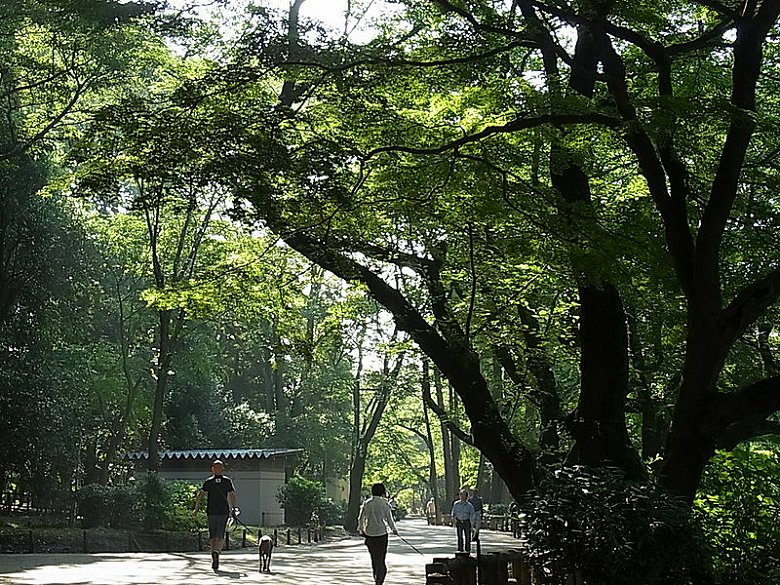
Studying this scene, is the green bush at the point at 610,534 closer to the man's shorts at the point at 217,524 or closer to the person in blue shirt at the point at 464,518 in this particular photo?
the man's shorts at the point at 217,524

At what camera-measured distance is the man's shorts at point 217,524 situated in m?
15.6

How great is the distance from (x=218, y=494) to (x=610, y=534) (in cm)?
867

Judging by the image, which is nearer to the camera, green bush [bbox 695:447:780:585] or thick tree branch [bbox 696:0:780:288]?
green bush [bbox 695:447:780:585]

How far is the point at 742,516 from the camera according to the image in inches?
→ 421

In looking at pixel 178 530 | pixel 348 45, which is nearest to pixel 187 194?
pixel 348 45

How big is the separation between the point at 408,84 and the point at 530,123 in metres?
1.70

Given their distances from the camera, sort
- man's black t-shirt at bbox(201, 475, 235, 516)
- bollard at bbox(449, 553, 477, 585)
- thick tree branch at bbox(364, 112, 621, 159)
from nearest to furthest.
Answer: bollard at bbox(449, 553, 477, 585) → thick tree branch at bbox(364, 112, 621, 159) → man's black t-shirt at bbox(201, 475, 235, 516)

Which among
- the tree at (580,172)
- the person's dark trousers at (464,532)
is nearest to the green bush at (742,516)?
the tree at (580,172)

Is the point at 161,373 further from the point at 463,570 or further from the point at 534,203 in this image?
the point at 463,570

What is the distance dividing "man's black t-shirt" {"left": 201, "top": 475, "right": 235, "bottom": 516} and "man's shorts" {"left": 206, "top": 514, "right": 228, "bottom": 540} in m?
0.08

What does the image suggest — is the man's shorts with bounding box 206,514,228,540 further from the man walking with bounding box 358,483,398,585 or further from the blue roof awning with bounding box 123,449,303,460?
the blue roof awning with bounding box 123,449,303,460

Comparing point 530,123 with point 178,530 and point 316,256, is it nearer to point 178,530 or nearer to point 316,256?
point 316,256

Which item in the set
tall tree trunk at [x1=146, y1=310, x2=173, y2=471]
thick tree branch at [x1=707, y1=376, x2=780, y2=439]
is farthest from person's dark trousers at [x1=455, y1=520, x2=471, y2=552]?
thick tree branch at [x1=707, y1=376, x2=780, y2=439]

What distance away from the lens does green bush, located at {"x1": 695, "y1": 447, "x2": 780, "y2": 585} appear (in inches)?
402
